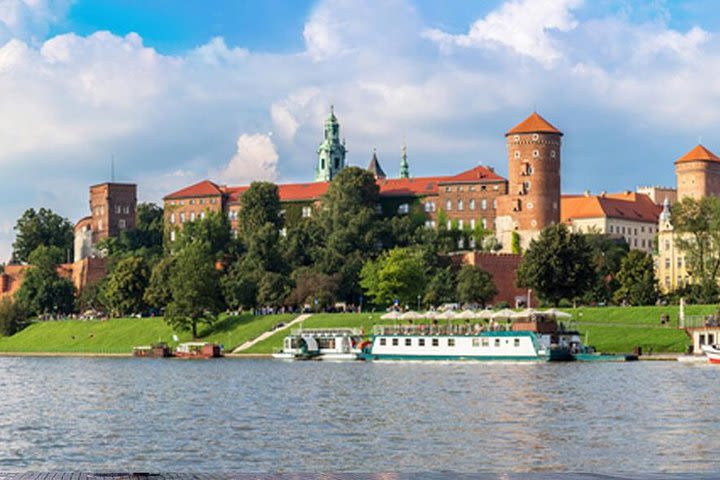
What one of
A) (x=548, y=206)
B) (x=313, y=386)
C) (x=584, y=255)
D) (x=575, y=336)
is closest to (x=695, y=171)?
(x=548, y=206)

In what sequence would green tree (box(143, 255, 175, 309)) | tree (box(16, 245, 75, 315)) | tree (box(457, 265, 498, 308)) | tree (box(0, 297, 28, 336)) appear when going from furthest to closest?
tree (box(16, 245, 75, 315)) → tree (box(0, 297, 28, 336)) → green tree (box(143, 255, 175, 309)) → tree (box(457, 265, 498, 308))

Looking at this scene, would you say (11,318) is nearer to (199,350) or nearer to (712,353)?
(199,350)

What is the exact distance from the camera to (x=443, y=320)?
84875mm

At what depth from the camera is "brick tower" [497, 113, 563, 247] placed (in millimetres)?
124812

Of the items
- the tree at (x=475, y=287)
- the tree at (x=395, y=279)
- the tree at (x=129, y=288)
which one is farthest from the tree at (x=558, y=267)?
the tree at (x=129, y=288)

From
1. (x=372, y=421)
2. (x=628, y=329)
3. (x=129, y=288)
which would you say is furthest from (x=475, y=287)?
(x=372, y=421)

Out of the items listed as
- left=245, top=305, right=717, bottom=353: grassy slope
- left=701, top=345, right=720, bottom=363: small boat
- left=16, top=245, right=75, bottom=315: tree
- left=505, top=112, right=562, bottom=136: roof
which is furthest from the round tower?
left=701, top=345, right=720, bottom=363: small boat

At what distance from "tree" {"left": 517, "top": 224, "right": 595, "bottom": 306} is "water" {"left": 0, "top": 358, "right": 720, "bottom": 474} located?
2496 cm

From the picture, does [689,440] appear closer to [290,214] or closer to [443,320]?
[443,320]

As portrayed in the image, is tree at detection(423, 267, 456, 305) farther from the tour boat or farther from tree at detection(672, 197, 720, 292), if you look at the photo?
the tour boat

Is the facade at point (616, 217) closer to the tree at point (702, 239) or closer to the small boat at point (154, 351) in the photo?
the tree at point (702, 239)

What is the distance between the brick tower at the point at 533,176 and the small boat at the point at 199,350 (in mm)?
43829

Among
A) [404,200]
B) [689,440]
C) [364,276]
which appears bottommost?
[689,440]

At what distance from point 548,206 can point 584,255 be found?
3812cm
